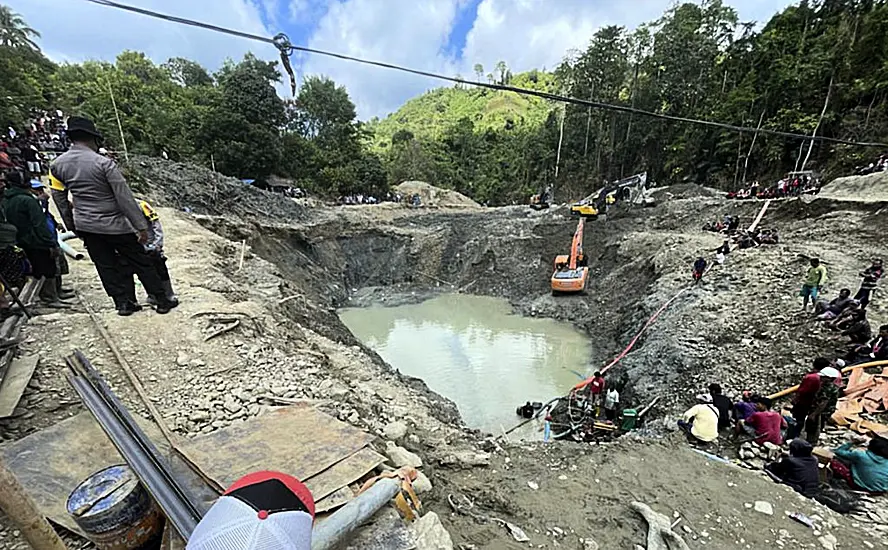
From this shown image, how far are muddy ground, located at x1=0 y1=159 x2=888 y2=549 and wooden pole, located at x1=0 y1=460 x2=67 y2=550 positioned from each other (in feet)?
2.11

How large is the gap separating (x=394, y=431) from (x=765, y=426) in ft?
14.8

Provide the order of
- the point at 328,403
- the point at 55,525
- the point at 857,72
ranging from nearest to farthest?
the point at 55,525 < the point at 328,403 < the point at 857,72

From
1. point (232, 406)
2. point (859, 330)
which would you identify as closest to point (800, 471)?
point (859, 330)

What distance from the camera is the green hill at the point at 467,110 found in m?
70.1

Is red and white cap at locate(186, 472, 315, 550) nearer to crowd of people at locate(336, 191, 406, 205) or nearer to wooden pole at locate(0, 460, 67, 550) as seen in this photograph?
wooden pole at locate(0, 460, 67, 550)

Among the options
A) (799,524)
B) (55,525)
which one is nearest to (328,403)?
(55,525)

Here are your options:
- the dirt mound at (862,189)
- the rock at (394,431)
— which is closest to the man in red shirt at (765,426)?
the rock at (394,431)

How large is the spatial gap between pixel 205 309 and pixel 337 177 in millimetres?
28657

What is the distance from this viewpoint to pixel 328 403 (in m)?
3.41

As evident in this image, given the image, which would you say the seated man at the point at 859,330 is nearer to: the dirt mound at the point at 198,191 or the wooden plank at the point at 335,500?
the wooden plank at the point at 335,500

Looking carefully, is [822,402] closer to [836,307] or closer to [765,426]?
[765,426]

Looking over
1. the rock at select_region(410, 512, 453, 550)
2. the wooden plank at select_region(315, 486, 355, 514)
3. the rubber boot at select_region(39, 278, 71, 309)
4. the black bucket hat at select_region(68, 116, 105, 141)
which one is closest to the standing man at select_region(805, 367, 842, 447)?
the rock at select_region(410, 512, 453, 550)

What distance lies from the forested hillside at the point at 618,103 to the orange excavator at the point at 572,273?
11.9m

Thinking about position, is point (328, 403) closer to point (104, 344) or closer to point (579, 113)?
point (104, 344)
